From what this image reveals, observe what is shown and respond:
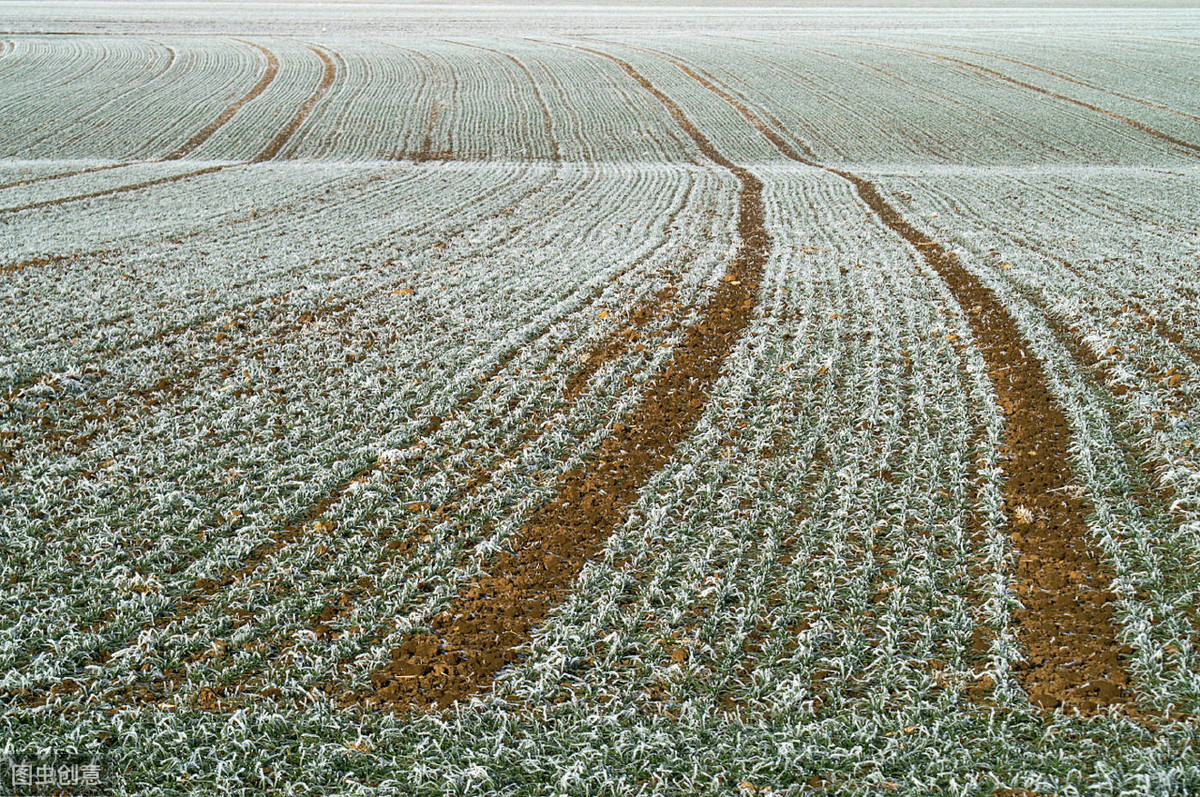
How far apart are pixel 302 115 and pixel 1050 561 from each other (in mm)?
49232

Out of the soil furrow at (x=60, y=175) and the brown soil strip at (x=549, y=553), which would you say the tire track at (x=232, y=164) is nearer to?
the soil furrow at (x=60, y=175)

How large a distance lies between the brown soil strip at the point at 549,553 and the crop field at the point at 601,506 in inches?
1.6

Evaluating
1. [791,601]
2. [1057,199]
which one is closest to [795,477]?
[791,601]

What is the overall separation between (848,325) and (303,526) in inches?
377

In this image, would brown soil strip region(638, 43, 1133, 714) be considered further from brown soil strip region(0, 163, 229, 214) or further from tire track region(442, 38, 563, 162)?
tire track region(442, 38, 563, 162)

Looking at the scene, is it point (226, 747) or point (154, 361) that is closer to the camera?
point (226, 747)

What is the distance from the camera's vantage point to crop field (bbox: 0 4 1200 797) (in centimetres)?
493

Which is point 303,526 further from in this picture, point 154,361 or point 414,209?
point 414,209

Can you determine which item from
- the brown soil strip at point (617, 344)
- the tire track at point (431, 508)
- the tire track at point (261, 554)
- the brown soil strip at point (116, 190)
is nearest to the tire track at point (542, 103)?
the brown soil strip at point (116, 190)

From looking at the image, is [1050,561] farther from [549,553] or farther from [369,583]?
[369,583]

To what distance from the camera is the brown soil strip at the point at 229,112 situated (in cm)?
3825

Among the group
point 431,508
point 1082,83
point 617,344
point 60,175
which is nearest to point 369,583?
point 431,508

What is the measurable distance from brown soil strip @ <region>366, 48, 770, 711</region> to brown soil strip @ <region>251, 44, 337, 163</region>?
3420 centimetres

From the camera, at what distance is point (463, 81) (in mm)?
55906
